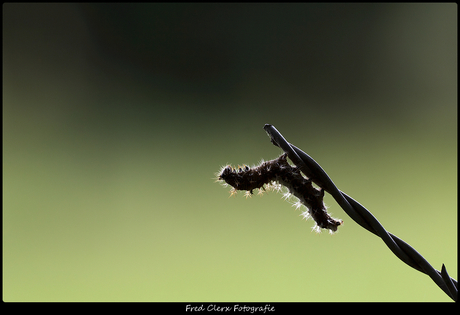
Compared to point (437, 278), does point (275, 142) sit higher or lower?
higher

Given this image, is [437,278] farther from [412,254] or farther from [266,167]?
[266,167]

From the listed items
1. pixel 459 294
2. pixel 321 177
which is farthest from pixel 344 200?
pixel 459 294

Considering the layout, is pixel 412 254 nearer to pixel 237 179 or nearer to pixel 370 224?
pixel 370 224

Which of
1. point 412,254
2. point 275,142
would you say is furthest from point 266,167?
point 412,254
